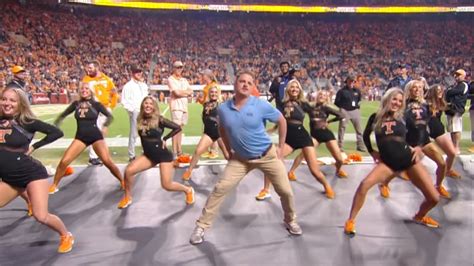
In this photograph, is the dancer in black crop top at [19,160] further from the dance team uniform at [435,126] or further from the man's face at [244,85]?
the dance team uniform at [435,126]

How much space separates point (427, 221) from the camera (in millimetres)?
4609

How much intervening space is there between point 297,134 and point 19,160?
360cm

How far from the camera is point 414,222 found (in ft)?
15.4

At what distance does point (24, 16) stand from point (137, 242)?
36.5 m

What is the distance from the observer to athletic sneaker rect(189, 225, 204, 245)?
13.6 ft

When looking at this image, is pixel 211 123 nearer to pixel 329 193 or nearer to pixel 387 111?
pixel 329 193

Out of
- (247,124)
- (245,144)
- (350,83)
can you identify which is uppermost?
(350,83)

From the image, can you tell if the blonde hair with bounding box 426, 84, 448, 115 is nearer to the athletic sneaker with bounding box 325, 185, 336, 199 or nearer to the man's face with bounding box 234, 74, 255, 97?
the athletic sneaker with bounding box 325, 185, 336, 199

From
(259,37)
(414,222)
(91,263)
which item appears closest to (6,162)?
(91,263)

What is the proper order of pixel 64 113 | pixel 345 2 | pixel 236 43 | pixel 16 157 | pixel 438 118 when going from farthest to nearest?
pixel 236 43, pixel 345 2, pixel 438 118, pixel 64 113, pixel 16 157

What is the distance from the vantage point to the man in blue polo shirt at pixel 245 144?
396 centimetres

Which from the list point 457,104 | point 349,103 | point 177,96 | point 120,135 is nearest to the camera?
point 457,104

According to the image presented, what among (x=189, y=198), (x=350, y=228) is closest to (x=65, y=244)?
(x=189, y=198)

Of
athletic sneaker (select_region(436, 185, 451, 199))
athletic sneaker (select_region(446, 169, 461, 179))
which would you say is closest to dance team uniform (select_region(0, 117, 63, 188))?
athletic sneaker (select_region(436, 185, 451, 199))
